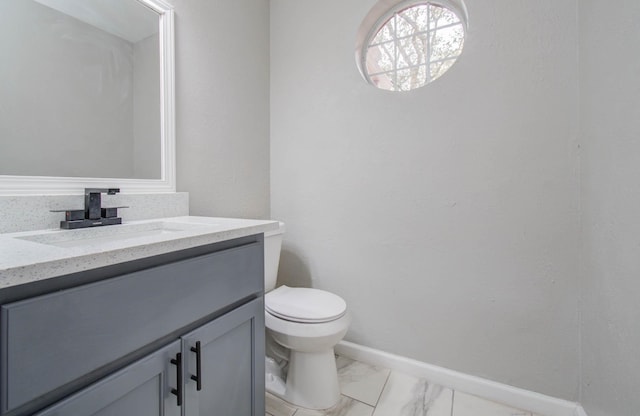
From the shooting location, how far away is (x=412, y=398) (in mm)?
1425

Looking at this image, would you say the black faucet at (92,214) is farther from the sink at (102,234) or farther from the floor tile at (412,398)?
the floor tile at (412,398)

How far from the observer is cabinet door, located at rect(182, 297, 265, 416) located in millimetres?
798

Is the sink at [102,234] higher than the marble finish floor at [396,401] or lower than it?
higher

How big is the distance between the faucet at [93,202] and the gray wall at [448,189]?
3.53 ft

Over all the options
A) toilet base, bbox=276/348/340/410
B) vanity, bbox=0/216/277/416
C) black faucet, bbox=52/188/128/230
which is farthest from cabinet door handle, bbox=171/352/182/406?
toilet base, bbox=276/348/340/410

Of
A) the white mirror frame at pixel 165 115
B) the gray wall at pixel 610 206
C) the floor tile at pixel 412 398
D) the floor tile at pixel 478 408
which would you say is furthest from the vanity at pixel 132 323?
the gray wall at pixel 610 206

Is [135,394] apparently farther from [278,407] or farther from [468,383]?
[468,383]

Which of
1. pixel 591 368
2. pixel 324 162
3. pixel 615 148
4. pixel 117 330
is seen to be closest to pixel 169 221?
pixel 117 330

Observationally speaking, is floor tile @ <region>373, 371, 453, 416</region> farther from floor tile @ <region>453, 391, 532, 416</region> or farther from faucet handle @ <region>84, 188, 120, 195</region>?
faucet handle @ <region>84, 188, 120, 195</region>

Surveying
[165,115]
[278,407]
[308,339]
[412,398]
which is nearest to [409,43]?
[165,115]

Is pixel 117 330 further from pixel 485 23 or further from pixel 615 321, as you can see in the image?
pixel 485 23

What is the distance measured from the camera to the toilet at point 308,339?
1.29 metres

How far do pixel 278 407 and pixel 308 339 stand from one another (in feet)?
1.33

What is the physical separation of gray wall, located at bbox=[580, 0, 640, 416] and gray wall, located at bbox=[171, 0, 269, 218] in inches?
64.7
